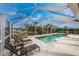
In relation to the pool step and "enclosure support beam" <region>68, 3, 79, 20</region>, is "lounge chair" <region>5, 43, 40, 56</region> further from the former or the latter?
"enclosure support beam" <region>68, 3, 79, 20</region>

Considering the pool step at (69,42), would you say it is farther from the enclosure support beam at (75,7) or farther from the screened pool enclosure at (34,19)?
the enclosure support beam at (75,7)

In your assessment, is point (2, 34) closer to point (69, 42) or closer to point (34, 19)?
point (34, 19)

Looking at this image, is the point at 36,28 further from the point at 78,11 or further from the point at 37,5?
the point at 78,11

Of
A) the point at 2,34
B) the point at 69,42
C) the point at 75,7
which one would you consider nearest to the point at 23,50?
the point at 2,34

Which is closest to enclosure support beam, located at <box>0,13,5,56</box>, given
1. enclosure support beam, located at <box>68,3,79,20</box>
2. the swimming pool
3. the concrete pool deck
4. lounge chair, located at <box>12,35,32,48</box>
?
lounge chair, located at <box>12,35,32,48</box>

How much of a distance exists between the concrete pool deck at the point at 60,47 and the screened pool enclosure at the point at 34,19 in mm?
93

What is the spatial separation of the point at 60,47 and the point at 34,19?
442 mm

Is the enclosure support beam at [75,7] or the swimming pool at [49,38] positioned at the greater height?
the enclosure support beam at [75,7]

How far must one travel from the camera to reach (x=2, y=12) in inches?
65.9

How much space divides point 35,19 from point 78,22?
1.62 feet

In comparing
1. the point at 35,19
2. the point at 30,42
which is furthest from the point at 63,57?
the point at 35,19

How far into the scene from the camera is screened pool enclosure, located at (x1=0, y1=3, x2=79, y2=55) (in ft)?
5.43

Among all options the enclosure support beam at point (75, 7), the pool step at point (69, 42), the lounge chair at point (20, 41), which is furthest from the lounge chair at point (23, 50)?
the enclosure support beam at point (75, 7)

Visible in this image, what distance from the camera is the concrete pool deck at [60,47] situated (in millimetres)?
1640
